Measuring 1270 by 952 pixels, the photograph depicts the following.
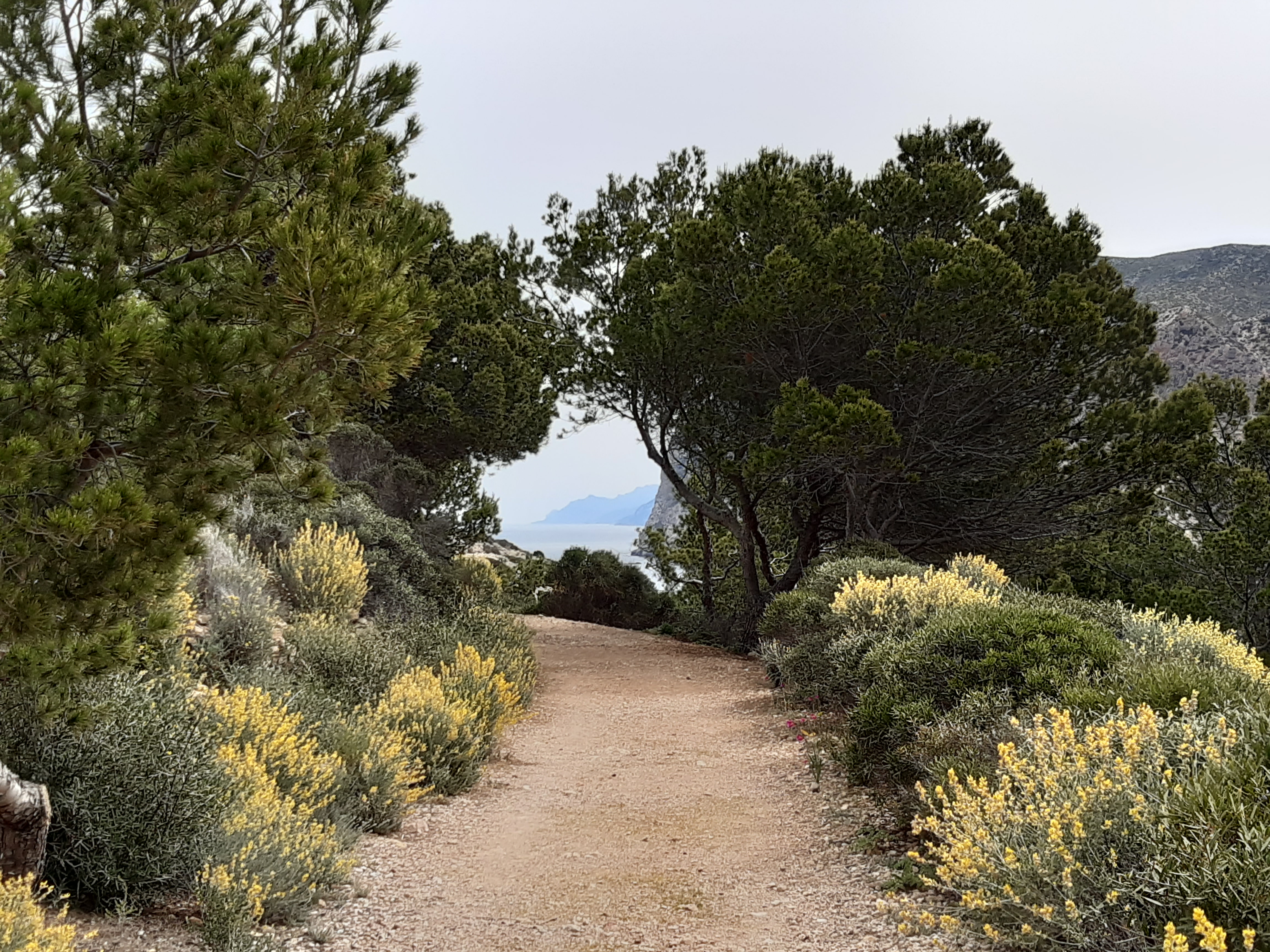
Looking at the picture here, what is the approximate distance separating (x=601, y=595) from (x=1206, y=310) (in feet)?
95.6

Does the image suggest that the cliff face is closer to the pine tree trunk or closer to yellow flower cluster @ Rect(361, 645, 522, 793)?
yellow flower cluster @ Rect(361, 645, 522, 793)

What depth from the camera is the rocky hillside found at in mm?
29828

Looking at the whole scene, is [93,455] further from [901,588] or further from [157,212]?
[901,588]

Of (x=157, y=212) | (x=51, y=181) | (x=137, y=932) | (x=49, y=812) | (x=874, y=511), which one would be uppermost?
(x=51, y=181)

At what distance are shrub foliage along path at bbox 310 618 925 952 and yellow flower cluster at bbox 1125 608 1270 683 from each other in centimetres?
248

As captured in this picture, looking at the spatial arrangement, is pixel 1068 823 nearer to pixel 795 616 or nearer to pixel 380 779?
pixel 380 779

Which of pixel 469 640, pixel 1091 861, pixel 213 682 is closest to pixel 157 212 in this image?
pixel 213 682

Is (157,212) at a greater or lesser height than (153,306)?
greater

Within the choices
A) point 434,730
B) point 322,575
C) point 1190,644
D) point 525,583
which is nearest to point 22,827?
point 434,730

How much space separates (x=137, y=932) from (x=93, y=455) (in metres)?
1.92

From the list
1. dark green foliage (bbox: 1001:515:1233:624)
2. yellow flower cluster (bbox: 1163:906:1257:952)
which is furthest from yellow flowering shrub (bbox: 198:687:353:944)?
dark green foliage (bbox: 1001:515:1233:624)

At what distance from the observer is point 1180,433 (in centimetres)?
1292

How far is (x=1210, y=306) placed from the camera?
34.5 metres

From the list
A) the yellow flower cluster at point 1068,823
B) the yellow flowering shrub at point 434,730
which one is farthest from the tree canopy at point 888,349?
the yellow flower cluster at point 1068,823
